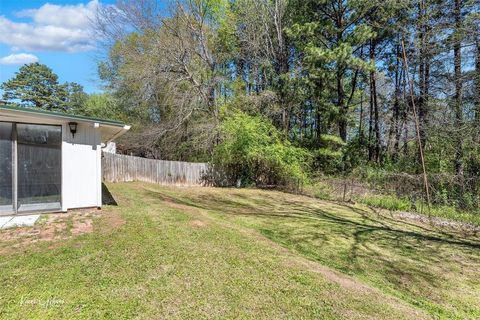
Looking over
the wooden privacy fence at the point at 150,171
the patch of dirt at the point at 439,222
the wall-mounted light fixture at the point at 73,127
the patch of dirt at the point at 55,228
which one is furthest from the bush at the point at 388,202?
the wall-mounted light fixture at the point at 73,127

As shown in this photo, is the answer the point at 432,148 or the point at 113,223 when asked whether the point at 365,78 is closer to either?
the point at 432,148

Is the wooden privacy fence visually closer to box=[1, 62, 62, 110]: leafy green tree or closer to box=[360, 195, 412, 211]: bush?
box=[360, 195, 412, 211]: bush

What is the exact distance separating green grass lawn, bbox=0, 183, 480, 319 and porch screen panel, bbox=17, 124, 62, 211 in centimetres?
121

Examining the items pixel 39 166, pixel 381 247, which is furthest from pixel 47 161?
pixel 381 247

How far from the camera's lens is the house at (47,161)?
17.7 ft

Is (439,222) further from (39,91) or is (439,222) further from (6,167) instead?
(39,91)

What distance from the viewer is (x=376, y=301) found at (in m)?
3.24

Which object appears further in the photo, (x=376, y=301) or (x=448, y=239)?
(x=448, y=239)

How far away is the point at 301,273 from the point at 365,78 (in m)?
16.2

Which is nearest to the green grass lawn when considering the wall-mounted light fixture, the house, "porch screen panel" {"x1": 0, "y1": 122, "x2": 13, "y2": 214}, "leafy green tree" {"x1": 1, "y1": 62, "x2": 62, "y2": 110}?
the house

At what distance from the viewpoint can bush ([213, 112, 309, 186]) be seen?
13609 millimetres

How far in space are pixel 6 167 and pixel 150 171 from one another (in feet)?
26.3

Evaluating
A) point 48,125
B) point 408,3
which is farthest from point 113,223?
point 408,3

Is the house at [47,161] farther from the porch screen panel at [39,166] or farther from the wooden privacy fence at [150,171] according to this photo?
the wooden privacy fence at [150,171]
